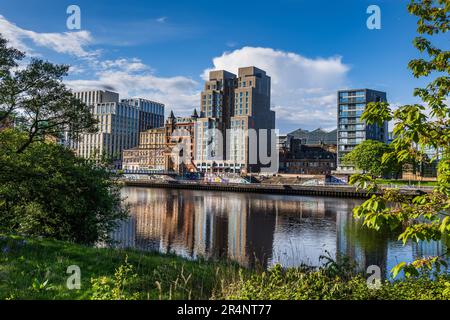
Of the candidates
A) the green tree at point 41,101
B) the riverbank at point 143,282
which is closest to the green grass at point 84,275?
the riverbank at point 143,282

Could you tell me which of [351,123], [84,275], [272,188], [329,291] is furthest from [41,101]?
[351,123]

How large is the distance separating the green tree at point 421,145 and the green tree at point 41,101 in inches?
776

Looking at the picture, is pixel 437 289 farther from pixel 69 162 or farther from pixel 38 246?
pixel 69 162

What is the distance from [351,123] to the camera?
152 m

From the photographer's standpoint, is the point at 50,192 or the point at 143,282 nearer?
the point at 143,282

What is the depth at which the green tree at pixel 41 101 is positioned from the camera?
843 inches

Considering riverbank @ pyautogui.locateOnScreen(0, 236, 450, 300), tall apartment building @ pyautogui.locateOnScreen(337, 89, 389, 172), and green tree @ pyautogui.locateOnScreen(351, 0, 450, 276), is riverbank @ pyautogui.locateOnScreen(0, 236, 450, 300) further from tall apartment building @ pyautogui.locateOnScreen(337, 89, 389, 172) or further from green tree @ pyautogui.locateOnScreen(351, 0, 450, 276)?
tall apartment building @ pyautogui.locateOnScreen(337, 89, 389, 172)

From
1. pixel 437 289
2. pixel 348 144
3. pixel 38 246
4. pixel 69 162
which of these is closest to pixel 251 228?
pixel 69 162

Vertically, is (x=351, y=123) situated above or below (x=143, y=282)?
above

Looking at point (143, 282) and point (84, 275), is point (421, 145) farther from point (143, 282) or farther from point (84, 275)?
point (84, 275)

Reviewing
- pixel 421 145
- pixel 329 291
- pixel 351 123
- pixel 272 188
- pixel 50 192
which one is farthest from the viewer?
pixel 351 123

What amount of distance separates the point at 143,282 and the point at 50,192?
35.5 feet

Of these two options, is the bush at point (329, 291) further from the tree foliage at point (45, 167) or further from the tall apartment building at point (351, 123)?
the tall apartment building at point (351, 123)

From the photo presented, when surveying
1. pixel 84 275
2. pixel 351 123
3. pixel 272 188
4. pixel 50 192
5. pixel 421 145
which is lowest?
pixel 272 188
